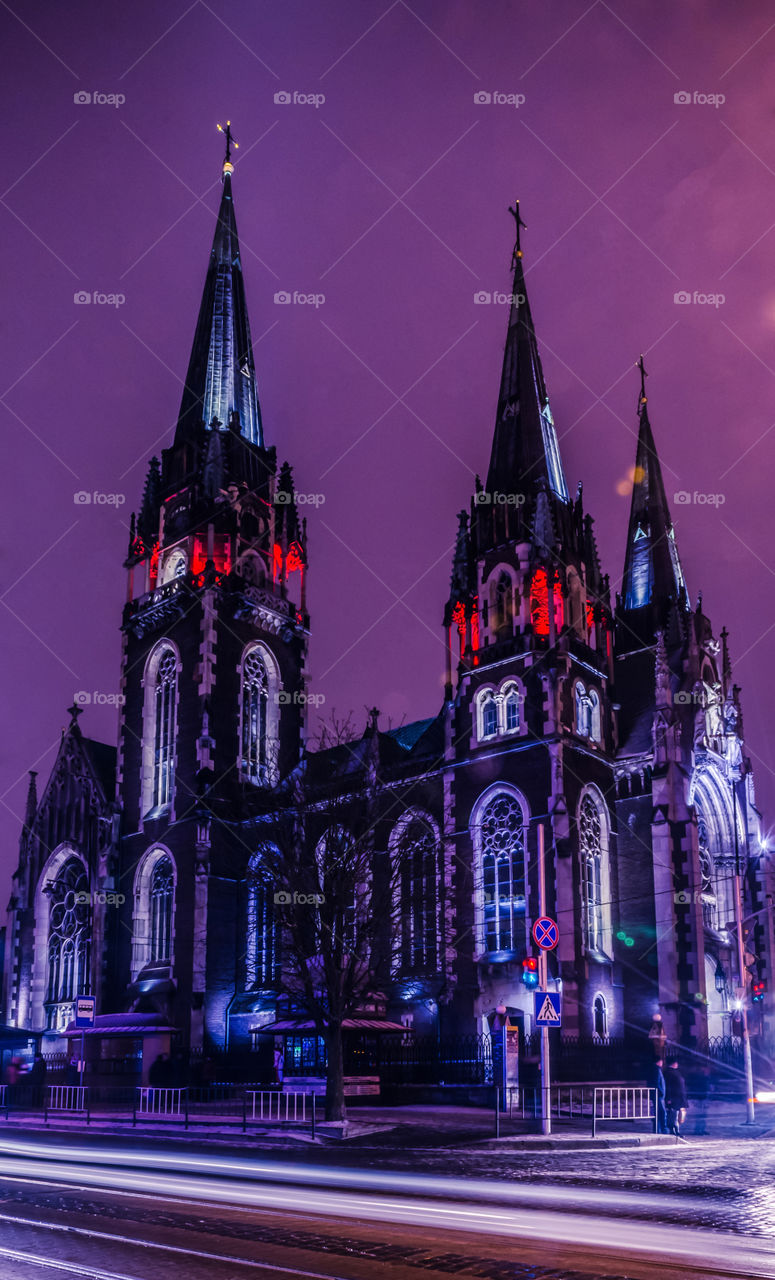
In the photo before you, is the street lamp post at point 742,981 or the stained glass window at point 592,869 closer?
the street lamp post at point 742,981

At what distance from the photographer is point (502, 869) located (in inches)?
1735

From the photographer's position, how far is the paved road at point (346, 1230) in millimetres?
10070

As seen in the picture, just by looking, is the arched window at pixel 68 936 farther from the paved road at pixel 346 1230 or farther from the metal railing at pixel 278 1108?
the paved road at pixel 346 1230

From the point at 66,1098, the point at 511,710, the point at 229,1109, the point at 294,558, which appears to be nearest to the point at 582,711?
the point at 511,710

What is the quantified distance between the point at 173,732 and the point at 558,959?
22.4 meters

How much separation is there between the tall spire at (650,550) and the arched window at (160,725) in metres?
23.0

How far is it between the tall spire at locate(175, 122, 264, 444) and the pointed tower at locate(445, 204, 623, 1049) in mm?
15261

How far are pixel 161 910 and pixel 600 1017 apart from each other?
68.3 feet

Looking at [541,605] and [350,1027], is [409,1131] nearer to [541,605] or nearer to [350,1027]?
[350,1027]
